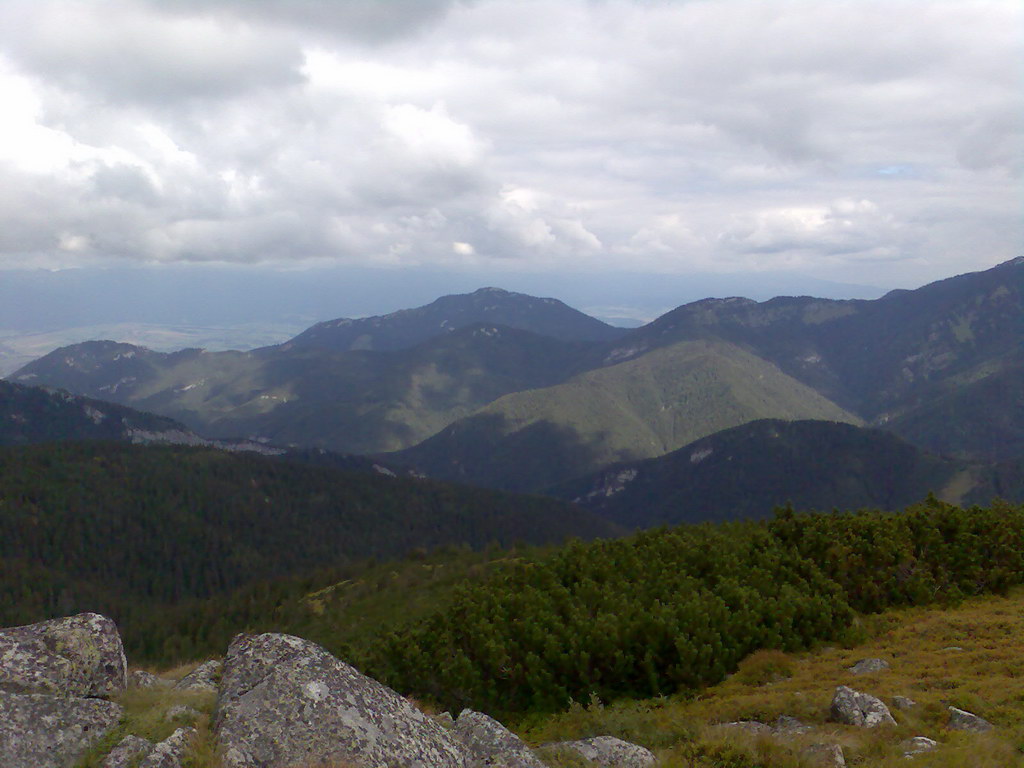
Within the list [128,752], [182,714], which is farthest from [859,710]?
[128,752]

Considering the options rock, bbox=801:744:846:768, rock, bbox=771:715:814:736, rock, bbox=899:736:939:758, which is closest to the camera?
rock, bbox=801:744:846:768

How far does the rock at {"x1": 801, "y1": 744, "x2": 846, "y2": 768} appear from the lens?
1319 cm

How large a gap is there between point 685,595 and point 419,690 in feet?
40.4

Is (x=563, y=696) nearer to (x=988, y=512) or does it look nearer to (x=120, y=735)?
(x=120, y=735)

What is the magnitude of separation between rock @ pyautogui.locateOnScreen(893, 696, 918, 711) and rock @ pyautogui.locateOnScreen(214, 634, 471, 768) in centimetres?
1256

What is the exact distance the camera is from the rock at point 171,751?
37.3 feet

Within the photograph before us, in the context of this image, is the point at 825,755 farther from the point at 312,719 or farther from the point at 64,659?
the point at 64,659

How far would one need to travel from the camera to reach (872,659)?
2270 centimetres

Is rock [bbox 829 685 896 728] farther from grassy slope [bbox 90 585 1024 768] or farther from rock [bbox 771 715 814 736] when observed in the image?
rock [bbox 771 715 814 736]

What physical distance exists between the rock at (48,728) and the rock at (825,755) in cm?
1542

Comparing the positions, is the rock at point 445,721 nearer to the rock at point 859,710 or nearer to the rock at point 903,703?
the rock at point 859,710

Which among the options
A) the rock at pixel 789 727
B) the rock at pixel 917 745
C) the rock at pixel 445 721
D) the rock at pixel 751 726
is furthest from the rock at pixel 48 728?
the rock at pixel 917 745

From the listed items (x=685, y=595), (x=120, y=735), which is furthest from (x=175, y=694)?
(x=685, y=595)

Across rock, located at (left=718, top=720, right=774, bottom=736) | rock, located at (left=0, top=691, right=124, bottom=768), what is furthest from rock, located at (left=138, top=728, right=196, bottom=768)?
rock, located at (left=718, top=720, right=774, bottom=736)
